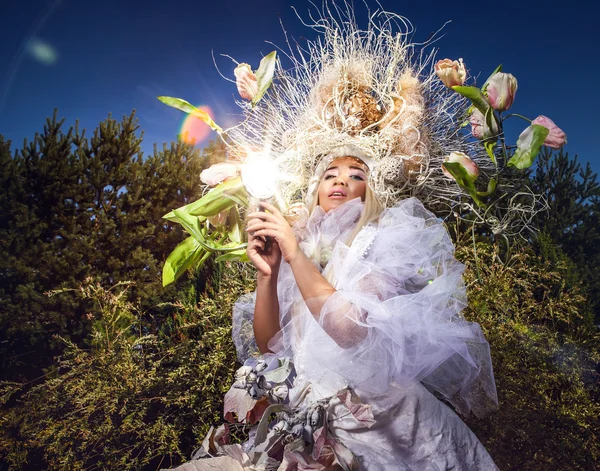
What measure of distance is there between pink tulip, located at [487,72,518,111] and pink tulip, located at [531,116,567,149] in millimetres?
122

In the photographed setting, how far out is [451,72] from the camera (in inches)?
58.6

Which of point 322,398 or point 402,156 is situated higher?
point 402,156

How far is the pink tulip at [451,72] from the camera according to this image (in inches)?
58.6

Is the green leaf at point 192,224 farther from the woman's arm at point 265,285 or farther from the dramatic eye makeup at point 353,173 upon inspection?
the dramatic eye makeup at point 353,173

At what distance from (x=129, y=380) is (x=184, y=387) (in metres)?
0.30

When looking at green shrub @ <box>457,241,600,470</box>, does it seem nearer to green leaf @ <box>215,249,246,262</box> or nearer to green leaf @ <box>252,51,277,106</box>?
green leaf @ <box>215,249,246,262</box>

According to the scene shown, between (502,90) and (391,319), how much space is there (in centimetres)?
90

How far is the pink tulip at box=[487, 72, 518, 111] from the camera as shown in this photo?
138 centimetres

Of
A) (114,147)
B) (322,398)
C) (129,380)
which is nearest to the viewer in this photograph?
(322,398)

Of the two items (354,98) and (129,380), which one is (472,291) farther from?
(129,380)

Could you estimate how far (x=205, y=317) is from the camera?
2.32 m

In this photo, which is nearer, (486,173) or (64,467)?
(486,173)

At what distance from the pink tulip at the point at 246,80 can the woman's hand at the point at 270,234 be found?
22.4 inches

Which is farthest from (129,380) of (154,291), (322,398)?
(154,291)
